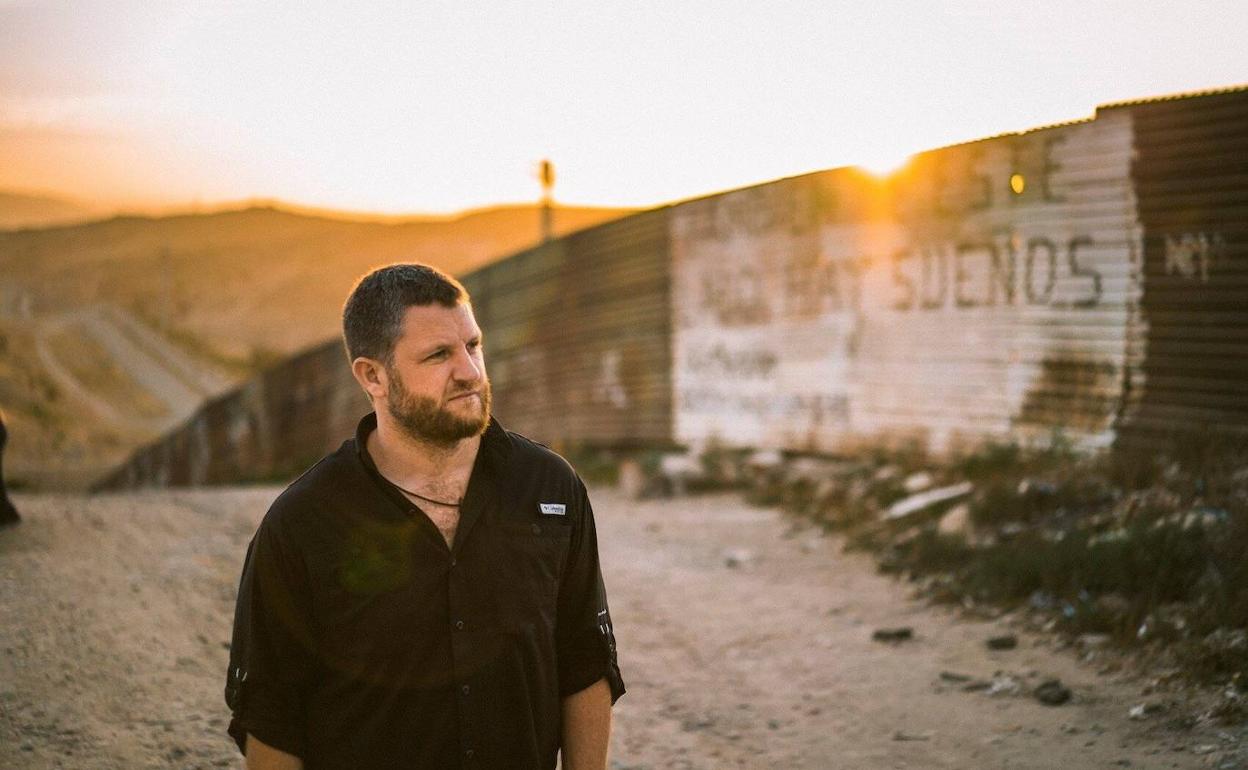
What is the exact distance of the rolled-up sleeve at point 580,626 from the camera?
282 cm

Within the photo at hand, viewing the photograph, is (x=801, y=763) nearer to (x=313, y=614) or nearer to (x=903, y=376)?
(x=313, y=614)

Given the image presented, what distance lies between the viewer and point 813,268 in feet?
43.8

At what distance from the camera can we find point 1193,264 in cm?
891

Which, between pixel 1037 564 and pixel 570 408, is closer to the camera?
pixel 1037 564

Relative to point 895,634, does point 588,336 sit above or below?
above

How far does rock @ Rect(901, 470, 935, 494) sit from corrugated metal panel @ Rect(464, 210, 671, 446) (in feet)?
18.4

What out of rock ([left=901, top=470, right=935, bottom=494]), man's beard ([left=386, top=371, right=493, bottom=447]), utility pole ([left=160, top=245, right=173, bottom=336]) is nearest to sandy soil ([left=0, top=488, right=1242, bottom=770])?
rock ([left=901, top=470, right=935, bottom=494])

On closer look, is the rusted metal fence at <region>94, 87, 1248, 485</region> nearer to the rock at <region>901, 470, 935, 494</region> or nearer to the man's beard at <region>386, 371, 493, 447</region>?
the rock at <region>901, 470, 935, 494</region>

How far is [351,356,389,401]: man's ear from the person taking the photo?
8.95 feet

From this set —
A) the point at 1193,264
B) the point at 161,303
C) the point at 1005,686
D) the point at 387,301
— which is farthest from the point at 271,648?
the point at 161,303

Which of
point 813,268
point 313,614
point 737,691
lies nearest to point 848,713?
point 737,691

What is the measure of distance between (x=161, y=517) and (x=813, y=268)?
8069mm

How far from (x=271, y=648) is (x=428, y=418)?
66 cm

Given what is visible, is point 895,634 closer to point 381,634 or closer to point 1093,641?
point 1093,641
